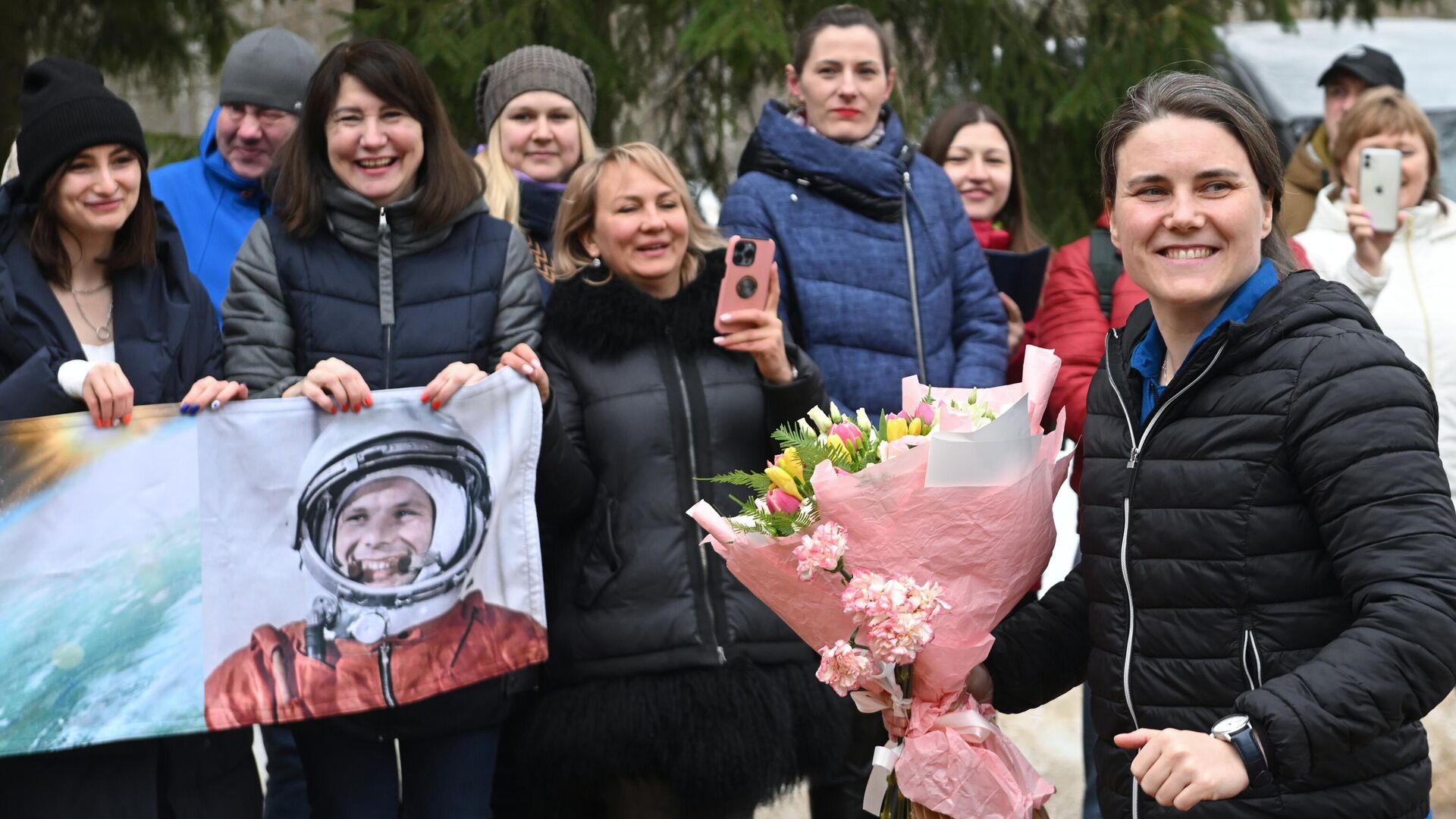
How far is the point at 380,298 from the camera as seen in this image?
4.15 metres

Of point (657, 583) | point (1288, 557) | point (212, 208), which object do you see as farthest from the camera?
point (212, 208)

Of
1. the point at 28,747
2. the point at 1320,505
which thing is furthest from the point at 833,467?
Answer: the point at 28,747

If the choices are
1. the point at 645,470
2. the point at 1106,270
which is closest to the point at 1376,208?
the point at 1106,270

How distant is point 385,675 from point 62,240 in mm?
1351

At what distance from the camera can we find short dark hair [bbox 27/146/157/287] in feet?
12.7

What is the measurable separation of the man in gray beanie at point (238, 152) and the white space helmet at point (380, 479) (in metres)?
1.14

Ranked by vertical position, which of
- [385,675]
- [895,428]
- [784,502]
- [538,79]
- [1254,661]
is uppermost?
[538,79]

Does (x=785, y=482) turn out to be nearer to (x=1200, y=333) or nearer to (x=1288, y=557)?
(x=1200, y=333)

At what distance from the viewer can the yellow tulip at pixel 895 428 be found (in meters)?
3.00

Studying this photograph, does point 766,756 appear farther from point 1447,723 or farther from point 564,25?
point 564,25

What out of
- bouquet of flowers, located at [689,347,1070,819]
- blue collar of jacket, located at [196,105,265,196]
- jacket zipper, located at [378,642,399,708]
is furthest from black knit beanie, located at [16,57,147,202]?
bouquet of flowers, located at [689,347,1070,819]

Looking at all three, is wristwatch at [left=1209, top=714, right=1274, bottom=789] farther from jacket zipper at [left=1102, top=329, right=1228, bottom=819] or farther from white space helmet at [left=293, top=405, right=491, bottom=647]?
white space helmet at [left=293, top=405, right=491, bottom=647]

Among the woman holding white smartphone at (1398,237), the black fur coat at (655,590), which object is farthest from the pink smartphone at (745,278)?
the woman holding white smartphone at (1398,237)

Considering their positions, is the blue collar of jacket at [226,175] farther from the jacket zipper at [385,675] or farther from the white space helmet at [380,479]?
the jacket zipper at [385,675]
